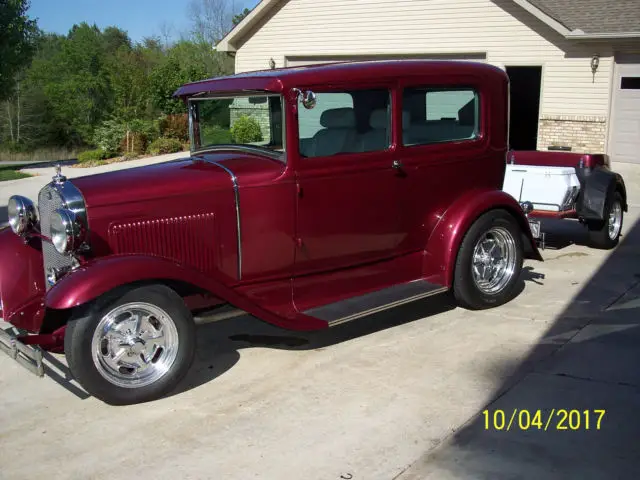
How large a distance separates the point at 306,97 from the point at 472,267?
197 cm

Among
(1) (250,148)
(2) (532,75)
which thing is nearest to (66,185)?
(1) (250,148)

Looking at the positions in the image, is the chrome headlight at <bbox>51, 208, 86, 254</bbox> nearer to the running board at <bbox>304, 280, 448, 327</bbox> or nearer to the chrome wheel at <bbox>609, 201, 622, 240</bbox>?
the running board at <bbox>304, 280, 448, 327</bbox>

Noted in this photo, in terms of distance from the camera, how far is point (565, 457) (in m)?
3.20

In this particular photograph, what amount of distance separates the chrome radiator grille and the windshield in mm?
1288

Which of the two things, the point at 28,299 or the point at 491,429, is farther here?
the point at 28,299

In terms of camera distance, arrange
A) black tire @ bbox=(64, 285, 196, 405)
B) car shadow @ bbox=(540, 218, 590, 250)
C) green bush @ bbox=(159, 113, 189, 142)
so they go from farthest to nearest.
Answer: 1. green bush @ bbox=(159, 113, 189, 142)
2. car shadow @ bbox=(540, 218, 590, 250)
3. black tire @ bbox=(64, 285, 196, 405)

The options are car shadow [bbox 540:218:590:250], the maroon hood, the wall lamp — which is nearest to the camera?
the maroon hood

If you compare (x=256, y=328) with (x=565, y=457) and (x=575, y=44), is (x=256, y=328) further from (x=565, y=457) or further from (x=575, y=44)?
(x=575, y=44)

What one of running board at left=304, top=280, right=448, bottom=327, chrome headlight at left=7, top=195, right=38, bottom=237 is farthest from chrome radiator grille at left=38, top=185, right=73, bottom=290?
running board at left=304, top=280, right=448, bottom=327

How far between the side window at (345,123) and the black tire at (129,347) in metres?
1.39

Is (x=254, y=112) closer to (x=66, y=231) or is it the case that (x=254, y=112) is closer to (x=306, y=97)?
(x=306, y=97)

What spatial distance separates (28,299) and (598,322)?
13.7 ft

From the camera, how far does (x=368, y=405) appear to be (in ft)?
12.6

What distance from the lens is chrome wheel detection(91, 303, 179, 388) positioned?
12.5 feet
